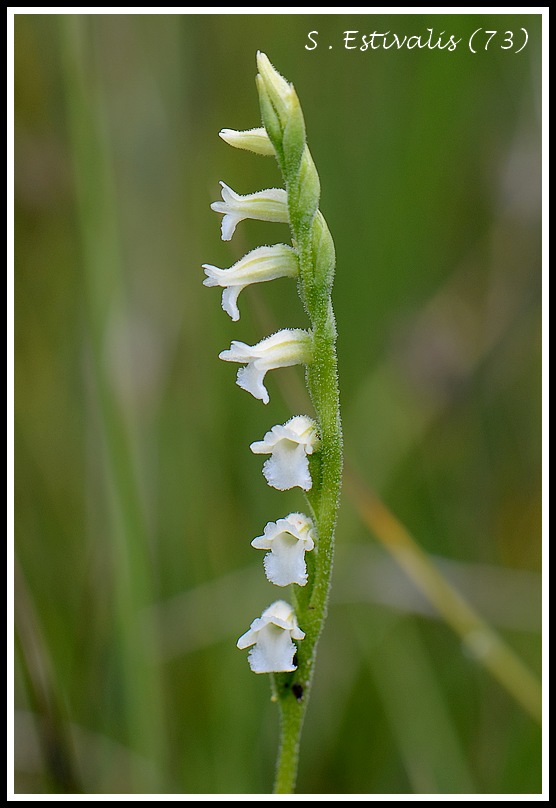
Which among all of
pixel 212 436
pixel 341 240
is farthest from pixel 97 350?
pixel 341 240

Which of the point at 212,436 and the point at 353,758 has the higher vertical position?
the point at 212,436

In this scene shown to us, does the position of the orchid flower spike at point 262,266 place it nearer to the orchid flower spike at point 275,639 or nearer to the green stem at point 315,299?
the green stem at point 315,299

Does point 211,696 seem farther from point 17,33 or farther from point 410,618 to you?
point 17,33

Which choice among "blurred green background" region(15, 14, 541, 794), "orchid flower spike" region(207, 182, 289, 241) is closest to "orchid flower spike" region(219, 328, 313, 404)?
"orchid flower spike" region(207, 182, 289, 241)

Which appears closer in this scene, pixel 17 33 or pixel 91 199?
pixel 91 199

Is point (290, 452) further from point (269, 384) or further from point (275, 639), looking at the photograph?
point (269, 384)

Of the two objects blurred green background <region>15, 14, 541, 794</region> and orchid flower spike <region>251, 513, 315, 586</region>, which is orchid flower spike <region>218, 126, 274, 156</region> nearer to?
orchid flower spike <region>251, 513, 315, 586</region>

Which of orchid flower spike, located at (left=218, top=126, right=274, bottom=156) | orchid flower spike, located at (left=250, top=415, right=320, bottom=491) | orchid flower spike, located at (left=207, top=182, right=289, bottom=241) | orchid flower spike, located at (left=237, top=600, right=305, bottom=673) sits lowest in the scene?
orchid flower spike, located at (left=237, top=600, right=305, bottom=673)
